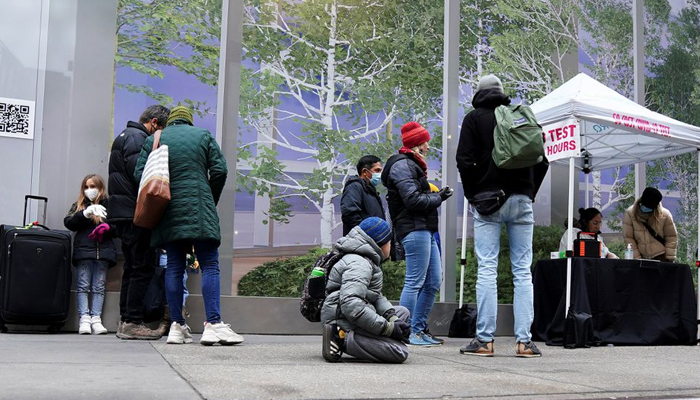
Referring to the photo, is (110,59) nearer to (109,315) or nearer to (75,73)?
(75,73)

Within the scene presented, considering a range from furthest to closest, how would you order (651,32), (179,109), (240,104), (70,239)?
(651,32) < (240,104) < (70,239) < (179,109)

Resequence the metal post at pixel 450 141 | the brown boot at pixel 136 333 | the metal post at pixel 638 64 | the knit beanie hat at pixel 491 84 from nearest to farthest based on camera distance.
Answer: the knit beanie hat at pixel 491 84 < the brown boot at pixel 136 333 < the metal post at pixel 450 141 < the metal post at pixel 638 64

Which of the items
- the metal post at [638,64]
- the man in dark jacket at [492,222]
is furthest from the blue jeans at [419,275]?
the metal post at [638,64]

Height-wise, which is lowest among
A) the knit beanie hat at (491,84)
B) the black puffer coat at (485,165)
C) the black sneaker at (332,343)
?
the black sneaker at (332,343)

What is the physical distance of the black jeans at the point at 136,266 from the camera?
5980 mm

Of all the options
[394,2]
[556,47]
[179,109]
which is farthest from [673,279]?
[179,109]

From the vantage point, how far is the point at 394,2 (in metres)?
8.52

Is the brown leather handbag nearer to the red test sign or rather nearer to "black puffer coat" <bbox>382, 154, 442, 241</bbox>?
"black puffer coat" <bbox>382, 154, 442, 241</bbox>

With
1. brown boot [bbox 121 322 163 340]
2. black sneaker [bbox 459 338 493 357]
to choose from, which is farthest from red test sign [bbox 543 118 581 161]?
brown boot [bbox 121 322 163 340]

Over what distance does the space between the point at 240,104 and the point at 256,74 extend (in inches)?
14.2

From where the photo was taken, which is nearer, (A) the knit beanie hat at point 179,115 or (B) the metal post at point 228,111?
(A) the knit beanie hat at point 179,115

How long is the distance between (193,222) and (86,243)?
1.56 meters

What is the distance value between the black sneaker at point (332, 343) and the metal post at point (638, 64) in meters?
6.17

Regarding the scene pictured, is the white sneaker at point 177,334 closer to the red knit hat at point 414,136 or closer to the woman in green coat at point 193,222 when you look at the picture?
the woman in green coat at point 193,222
